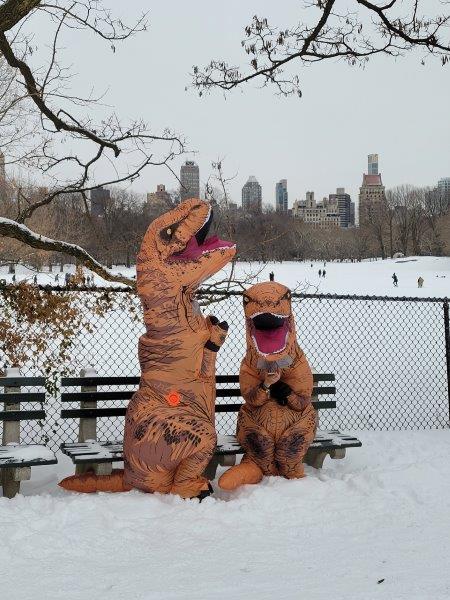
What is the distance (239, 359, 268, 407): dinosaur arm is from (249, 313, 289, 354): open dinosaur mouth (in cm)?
28

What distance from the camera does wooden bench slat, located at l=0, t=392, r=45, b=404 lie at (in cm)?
436

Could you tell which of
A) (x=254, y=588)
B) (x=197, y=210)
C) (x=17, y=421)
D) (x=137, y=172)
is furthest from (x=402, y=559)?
(x=137, y=172)

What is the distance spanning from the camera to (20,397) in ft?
14.3

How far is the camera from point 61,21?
7.01m

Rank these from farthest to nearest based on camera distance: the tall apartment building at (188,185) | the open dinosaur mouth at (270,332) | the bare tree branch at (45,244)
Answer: the tall apartment building at (188,185) < the bare tree branch at (45,244) < the open dinosaur mouth at (270,332)

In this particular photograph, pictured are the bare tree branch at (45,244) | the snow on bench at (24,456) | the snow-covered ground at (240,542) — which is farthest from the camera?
the bare tree branch at (45,244)

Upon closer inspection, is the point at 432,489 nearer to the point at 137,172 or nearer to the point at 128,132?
the point at 137,172

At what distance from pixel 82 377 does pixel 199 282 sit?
53.7 inches

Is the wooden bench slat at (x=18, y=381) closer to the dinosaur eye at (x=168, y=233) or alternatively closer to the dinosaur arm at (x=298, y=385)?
the dinosaur eye at (x=168, y=233)

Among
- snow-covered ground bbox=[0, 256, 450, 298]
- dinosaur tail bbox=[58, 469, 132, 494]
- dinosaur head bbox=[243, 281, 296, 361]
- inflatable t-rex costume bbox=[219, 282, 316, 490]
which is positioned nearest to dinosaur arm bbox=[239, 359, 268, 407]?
inflatable t-rex costume bbox=[219, 282, 316, 490]

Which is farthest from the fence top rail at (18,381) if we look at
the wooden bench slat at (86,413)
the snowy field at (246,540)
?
the snowy field at (246,540)

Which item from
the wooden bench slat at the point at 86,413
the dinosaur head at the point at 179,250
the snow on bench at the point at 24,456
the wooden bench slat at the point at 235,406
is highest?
the dinosaur head at the point at 179,250

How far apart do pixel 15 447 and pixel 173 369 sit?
1.26m

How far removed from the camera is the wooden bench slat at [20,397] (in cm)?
436
